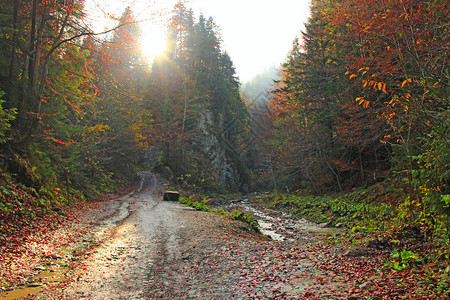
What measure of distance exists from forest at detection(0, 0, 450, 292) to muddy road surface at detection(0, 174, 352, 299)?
2.28m

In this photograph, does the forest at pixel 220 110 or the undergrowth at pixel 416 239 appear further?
the forest at pixel 220 110

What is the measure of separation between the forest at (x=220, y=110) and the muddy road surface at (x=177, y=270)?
2279mm

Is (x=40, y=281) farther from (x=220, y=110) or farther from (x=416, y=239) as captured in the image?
(x=220, y=110)

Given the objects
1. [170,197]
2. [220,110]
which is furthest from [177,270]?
[220,110]

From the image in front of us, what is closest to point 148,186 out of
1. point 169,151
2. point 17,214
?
point 169,151

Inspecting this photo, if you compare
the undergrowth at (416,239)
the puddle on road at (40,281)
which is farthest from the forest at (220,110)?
the puddle on road at (40,281)

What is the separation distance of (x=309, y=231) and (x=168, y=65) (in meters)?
37.1

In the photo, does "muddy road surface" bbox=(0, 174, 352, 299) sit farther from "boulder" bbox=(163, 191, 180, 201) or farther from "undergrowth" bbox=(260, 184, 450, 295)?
"boulder" bbox=(163, 191, 180, 201)

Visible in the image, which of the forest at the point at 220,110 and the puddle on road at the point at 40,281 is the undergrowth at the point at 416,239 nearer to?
the forest at the point at 220,110

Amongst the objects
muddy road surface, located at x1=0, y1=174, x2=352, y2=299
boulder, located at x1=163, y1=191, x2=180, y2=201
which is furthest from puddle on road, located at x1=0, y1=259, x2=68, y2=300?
boulder, located at x1=163, y1=191, x2=180, y2=201

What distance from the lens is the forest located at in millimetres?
5762

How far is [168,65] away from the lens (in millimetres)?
42000

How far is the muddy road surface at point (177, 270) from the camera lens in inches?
175

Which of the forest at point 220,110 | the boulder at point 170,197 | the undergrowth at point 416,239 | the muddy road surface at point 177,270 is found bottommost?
the boulder at point 170,197
